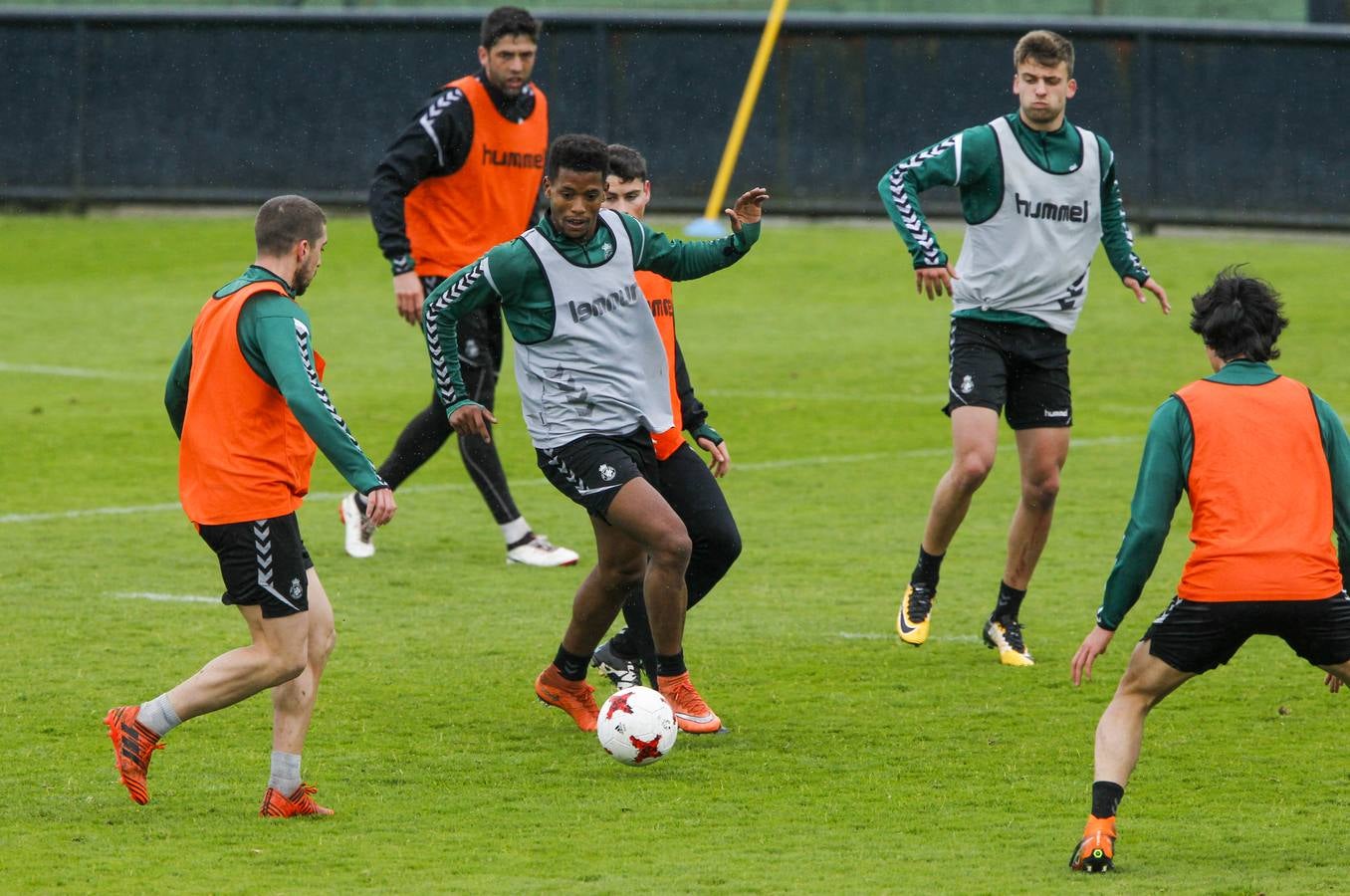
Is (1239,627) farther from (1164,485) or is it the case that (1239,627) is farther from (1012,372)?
(1012,372)

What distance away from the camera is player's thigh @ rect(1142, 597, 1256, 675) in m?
5.52

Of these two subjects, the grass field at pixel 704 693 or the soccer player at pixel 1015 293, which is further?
the soccer player at pixel 1015 293

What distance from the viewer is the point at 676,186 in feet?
78.1

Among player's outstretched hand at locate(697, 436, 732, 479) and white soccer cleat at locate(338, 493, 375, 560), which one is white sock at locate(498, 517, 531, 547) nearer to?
white soccer cleat at locate(338, 493, 375, 560)

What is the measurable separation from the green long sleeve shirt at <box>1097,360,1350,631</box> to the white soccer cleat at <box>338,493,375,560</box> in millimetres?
Result: 5828

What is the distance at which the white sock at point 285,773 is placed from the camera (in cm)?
620

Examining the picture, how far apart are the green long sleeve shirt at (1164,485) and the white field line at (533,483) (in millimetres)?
7651

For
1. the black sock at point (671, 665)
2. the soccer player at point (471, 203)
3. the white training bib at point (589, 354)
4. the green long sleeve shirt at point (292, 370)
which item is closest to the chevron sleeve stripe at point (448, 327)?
the white training bib at point (589, 354)

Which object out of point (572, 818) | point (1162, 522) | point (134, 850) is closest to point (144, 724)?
point (134, 850)

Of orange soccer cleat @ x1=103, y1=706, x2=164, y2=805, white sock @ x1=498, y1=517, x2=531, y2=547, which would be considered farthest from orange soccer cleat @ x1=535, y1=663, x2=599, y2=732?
white sock @ x1=498, y1=517, x2=531, y2=547

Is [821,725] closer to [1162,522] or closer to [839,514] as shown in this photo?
[1162,522]

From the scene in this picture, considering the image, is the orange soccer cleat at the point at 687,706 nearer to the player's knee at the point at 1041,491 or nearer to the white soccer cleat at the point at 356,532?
the player's knee at the point at 1041,491

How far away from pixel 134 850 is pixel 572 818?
1222mm

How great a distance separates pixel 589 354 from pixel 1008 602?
8.07 feet
